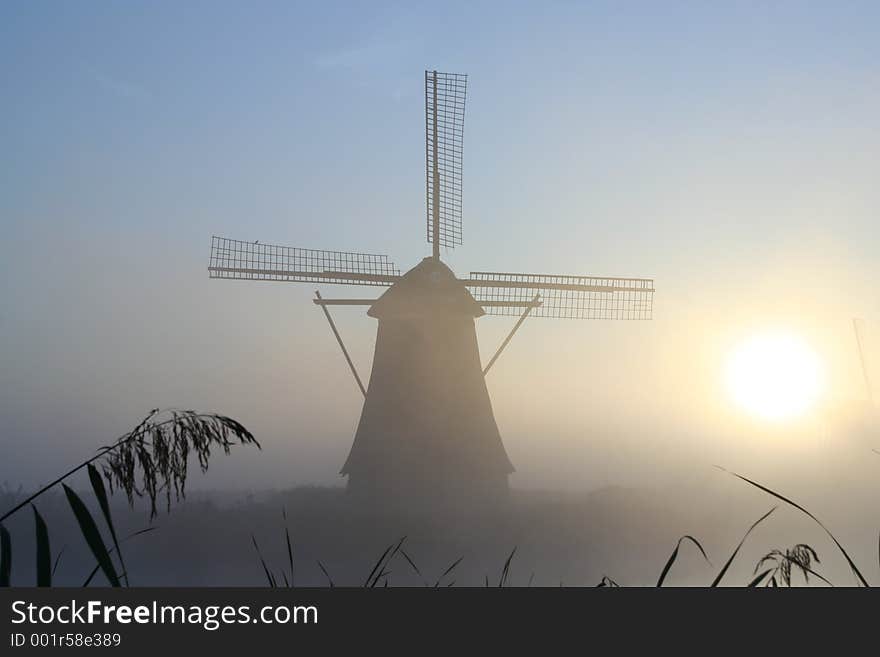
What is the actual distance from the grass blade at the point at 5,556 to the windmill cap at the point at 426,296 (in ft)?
66.6

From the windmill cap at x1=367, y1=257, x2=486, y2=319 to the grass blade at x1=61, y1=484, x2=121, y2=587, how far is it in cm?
2031

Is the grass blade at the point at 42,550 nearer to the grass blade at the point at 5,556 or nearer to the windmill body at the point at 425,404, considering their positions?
the grass blade at the point at 5,556

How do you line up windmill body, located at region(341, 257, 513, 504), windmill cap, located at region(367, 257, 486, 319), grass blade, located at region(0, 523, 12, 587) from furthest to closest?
windmill cap, located at region(367, 257, 486, 319), windmill body, located at region(341, 257, 513, 504), grass blade, located at region(0, 523, 12, 587)

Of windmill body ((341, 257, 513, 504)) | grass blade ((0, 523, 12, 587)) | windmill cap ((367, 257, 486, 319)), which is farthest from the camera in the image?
windmill cap ((367, 257, 486, 319))

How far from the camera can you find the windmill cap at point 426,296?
75.8 feet

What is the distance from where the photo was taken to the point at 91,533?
2.66m

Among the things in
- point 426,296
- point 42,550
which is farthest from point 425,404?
point 42,550

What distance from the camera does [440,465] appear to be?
911 inches

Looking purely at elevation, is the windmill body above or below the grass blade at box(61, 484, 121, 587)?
above

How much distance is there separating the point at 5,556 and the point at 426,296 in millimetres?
20552

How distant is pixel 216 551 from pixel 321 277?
36.2ft

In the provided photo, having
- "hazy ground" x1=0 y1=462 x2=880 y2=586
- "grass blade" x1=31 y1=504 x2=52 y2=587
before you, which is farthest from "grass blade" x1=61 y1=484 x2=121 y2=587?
"hazy ground" x1=0 y1=462 x2=880 y2=586

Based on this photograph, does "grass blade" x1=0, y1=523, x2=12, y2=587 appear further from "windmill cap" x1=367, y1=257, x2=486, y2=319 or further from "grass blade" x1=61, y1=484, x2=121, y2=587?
"windmill cap" x1=367, y1=257, x2=486, y2=319

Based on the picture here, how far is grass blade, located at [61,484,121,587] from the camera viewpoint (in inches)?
104
